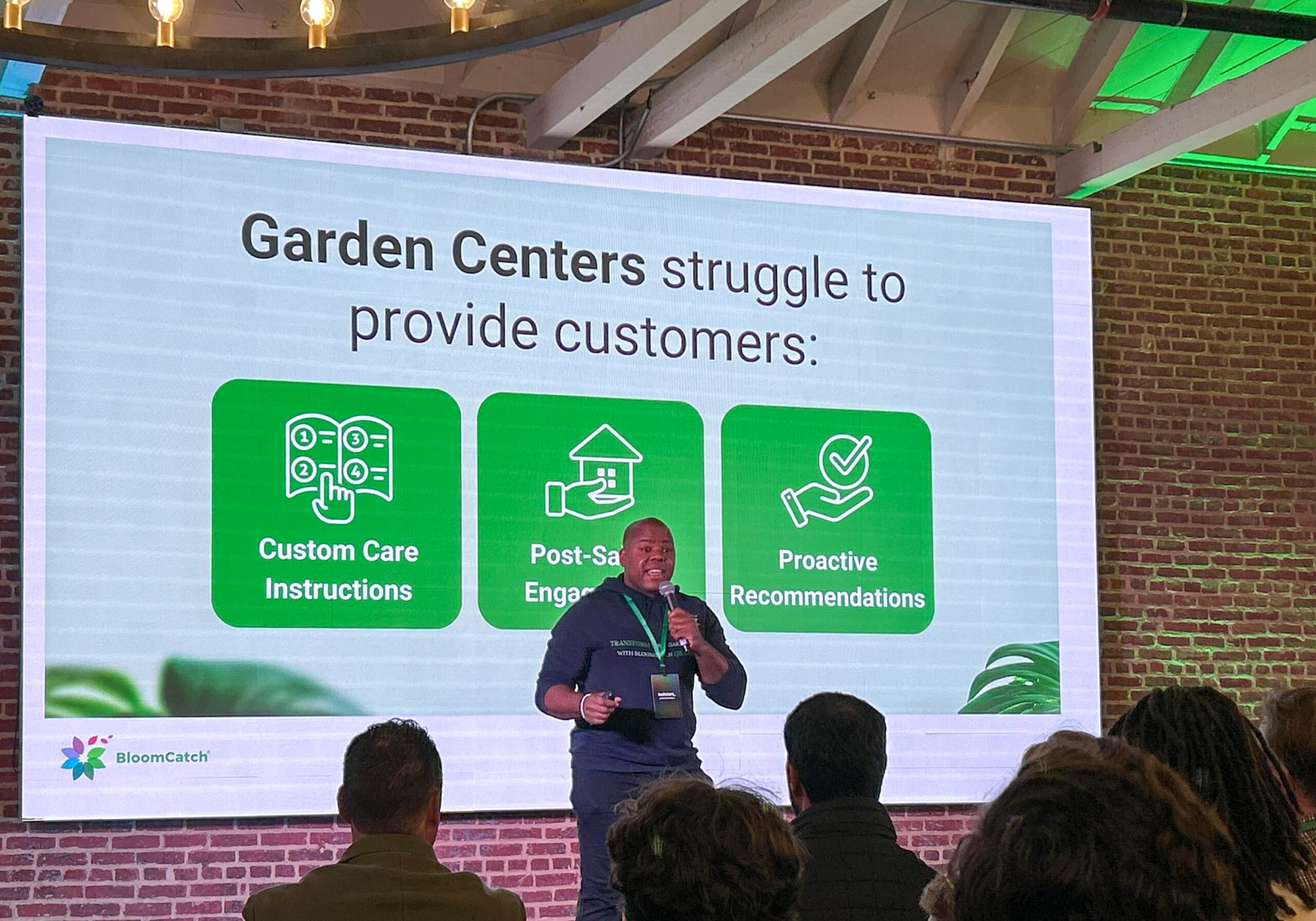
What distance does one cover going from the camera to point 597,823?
509 centimetres

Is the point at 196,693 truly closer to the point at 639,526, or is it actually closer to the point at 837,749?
the point at 639,526

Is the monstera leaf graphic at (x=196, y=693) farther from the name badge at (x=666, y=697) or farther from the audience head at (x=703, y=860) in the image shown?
the audience head at (x=703, y=860)

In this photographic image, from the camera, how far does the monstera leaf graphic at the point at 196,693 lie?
542 cm

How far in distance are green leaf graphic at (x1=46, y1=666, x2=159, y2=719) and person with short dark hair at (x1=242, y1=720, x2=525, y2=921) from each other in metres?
2.83

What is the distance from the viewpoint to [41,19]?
4.77 m

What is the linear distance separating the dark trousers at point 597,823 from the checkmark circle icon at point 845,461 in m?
1.73

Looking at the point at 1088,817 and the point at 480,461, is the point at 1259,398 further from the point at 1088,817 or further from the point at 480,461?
the point at 1088,817

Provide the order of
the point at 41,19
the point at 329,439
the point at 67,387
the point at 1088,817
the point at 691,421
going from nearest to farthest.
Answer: the point at 1088,817 < the point at 41,19 < the point at 67,387 < the point at 329,439 < the point at 691,421

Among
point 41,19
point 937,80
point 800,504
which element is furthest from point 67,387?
point 937,80

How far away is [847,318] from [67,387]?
10.1 feet

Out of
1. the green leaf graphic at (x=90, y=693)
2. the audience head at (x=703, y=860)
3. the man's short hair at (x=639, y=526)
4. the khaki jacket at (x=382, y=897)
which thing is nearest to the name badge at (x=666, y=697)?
the man's short hair at (x=639, y=526)

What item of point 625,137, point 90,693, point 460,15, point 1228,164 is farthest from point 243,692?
point 1228,164

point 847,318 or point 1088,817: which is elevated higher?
point 847,318

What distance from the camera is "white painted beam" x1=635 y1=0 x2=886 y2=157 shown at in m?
5.46
